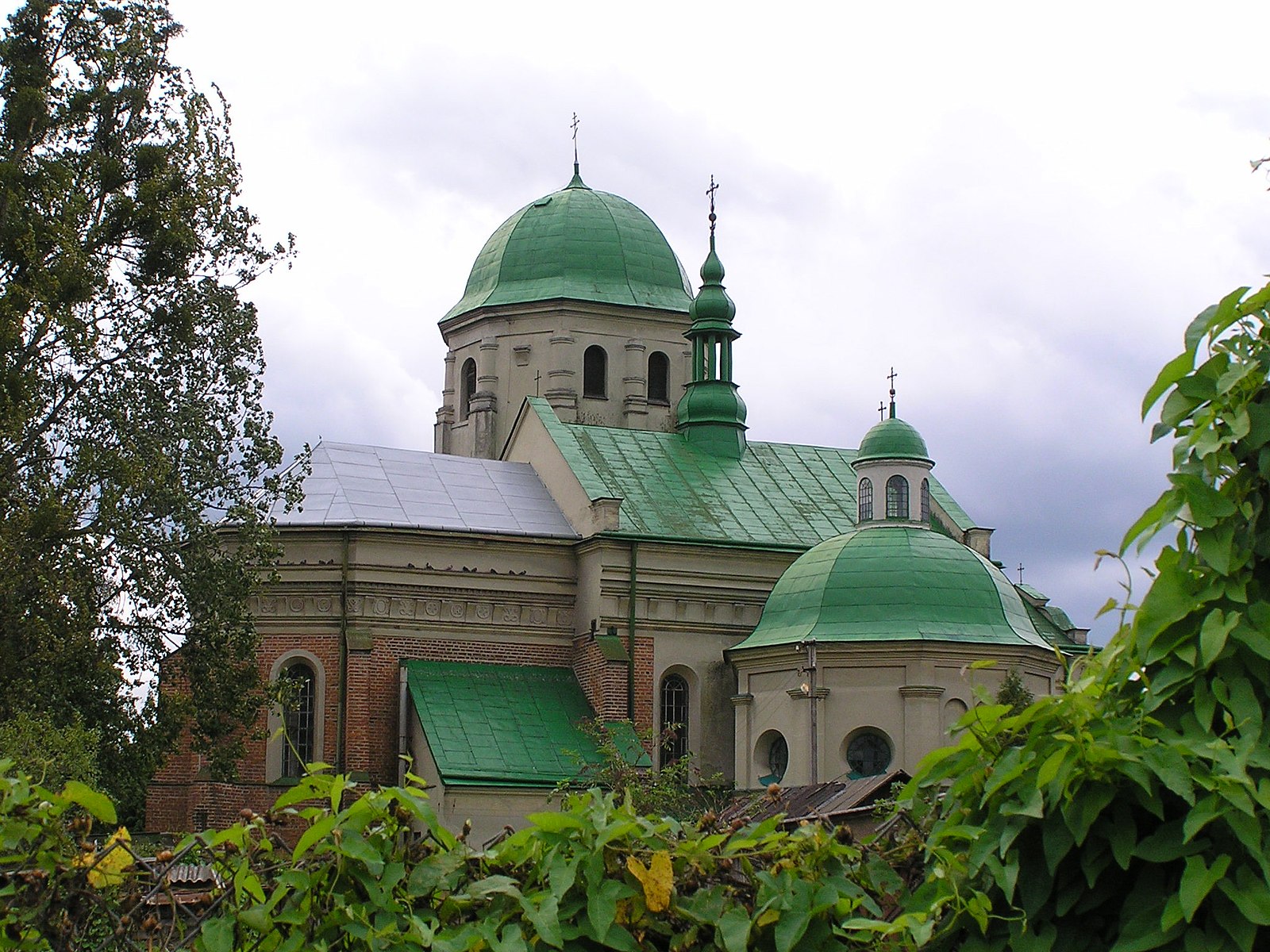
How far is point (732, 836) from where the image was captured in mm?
5020

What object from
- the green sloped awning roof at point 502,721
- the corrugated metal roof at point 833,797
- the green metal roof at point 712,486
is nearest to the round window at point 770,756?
the green sloped awning roof at point 502,721

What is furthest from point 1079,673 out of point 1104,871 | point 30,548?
point 30,548

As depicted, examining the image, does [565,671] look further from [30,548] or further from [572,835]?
[572,835]

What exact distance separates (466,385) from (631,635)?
11455 millimetres

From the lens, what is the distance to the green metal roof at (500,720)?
28562 mm

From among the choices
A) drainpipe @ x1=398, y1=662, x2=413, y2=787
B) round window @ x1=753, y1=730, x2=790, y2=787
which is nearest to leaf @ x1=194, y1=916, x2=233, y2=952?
drainpipe @ x1=398, y1=662, x2=413, y2=787

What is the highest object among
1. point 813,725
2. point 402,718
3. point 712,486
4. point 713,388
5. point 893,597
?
point 713,388

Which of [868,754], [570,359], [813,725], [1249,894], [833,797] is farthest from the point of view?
[570,359]

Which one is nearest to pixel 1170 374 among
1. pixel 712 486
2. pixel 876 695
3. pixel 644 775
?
pixel 644 775

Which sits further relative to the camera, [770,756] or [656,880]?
[770,756]

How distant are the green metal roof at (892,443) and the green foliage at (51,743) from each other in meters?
17.1

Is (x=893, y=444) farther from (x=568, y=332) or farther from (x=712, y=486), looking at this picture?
(x=568, y=332)

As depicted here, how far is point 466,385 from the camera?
4072 cm

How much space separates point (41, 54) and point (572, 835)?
2200 cm
